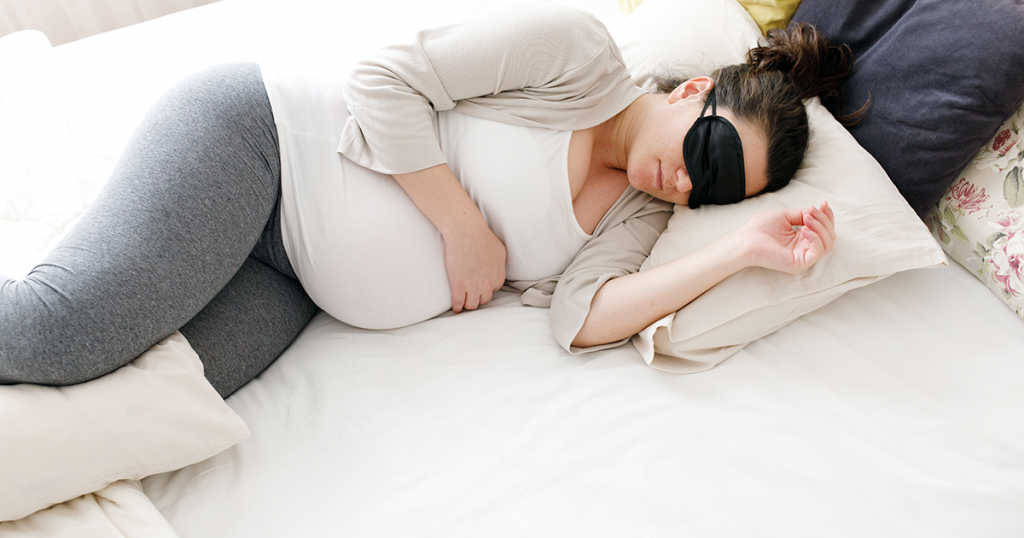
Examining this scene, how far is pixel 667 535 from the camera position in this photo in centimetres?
82

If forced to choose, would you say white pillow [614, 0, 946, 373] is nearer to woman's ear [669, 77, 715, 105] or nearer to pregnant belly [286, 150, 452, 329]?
woman's ear [669, 77, 715, 105]

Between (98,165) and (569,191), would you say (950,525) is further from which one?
(98,165)

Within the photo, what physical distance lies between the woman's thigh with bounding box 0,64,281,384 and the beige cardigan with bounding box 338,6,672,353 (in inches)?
7.7

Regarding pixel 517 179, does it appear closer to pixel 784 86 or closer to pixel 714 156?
pixel 714 156

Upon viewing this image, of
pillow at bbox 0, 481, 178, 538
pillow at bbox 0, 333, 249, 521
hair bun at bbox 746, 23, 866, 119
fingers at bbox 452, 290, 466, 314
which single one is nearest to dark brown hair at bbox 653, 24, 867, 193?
hair bun at bbox 746, 23, 866, 119

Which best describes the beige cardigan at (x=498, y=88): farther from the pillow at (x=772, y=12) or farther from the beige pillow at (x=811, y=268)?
the pillow at (x=772, y=12)

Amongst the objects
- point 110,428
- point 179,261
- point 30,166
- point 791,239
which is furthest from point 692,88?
point 30,166

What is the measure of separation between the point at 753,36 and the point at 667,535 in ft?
3.54

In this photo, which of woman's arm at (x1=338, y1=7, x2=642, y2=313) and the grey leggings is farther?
woman's arm at (x1=338, y1=7, x2=642, y2=313)

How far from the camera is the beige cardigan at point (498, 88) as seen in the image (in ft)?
3.32

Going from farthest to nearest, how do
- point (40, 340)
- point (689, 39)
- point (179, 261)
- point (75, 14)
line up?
1. point (75, 14)
2. point (689, 39)
3. point (179, 261)
4. point (40, 340)

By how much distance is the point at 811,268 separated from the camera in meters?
0.98

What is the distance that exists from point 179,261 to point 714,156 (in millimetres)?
911

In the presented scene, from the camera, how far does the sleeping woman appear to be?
0.95 meters
